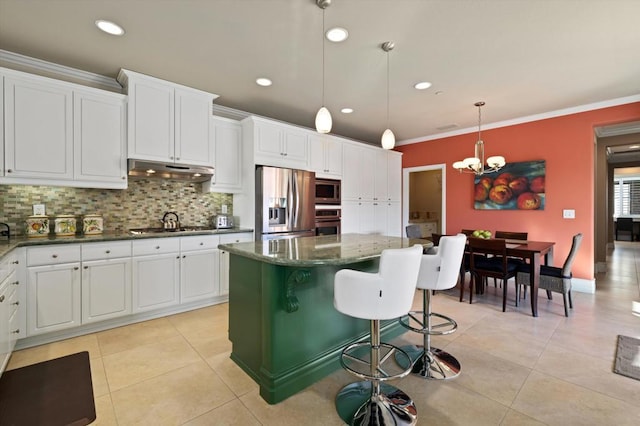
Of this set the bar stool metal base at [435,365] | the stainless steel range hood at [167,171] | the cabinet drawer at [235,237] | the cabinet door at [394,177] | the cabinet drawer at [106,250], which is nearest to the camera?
the bar stool metal base at [435,365]

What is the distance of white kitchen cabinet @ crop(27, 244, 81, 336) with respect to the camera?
2500mm

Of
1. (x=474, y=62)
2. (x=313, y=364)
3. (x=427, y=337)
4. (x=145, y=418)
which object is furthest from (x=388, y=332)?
(x=474, y=62)

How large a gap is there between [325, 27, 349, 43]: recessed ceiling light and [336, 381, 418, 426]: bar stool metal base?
2.66 m

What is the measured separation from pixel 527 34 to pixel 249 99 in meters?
3.15

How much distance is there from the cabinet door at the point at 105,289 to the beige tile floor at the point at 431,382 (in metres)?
0.21

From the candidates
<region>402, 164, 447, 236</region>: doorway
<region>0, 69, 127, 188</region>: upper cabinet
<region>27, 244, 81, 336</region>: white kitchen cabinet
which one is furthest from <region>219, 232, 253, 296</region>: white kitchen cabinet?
<region>402, 164, 447, 236</region>: doorway

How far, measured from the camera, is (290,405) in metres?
1.85

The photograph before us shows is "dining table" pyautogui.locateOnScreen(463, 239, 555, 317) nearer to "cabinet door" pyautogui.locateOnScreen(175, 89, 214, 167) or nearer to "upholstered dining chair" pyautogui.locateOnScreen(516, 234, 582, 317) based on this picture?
"upholstered dining chair" pyautogui.locateOnScreen(516, 234, 582, 317)

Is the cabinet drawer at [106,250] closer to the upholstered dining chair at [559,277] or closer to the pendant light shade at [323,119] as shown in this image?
the pendant light shade at [323,119]

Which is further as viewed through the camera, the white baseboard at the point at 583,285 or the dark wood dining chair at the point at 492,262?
the white baseboard at the point at 583,285

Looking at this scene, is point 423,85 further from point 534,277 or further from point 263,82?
point 534,277

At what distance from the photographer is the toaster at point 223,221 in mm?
4016

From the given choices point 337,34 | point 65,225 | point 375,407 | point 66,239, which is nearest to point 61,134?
point 65,225

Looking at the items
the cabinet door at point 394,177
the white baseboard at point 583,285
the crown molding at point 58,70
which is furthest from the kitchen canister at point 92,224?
the white baseboard at point 583,285
